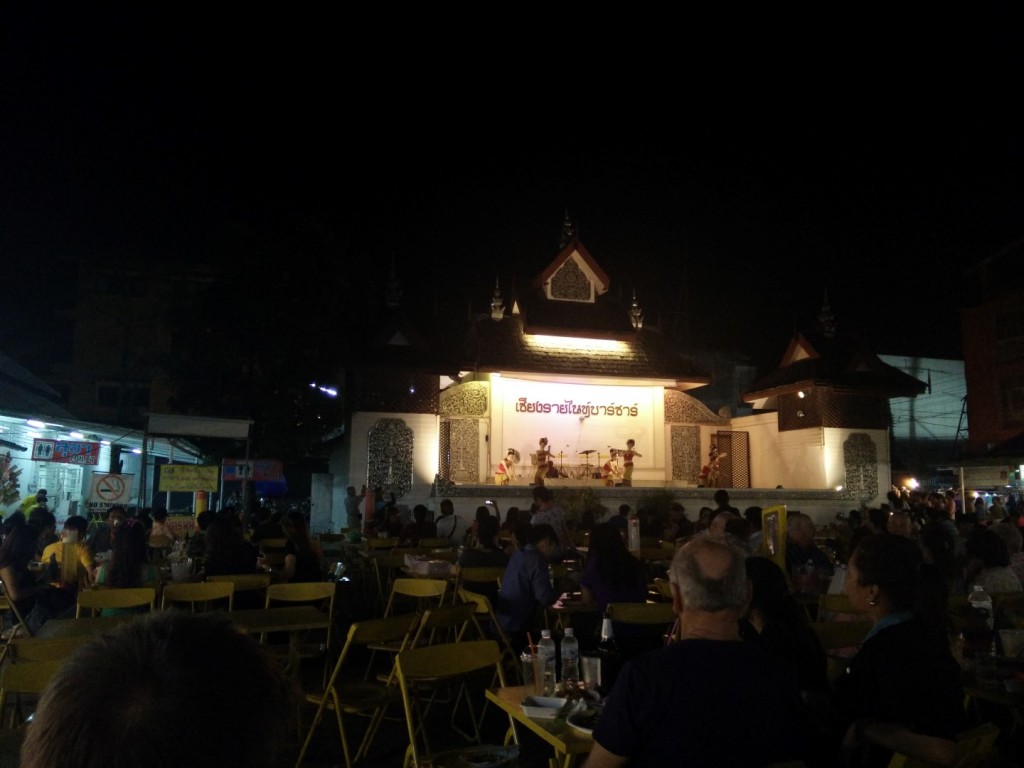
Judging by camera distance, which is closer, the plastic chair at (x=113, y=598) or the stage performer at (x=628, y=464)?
the plastic chair at (x=113, y=598)

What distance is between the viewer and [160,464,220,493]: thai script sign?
36.2 ft

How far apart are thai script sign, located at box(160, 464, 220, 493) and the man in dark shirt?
10185mm

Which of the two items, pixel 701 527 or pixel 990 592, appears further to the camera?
pixel 701 527

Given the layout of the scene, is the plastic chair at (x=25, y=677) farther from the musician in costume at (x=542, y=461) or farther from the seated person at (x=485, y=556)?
the musician in costume at (x=542, y=461)

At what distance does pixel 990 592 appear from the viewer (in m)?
5.62

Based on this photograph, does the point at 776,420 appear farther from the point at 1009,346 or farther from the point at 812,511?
the point at 1009,346

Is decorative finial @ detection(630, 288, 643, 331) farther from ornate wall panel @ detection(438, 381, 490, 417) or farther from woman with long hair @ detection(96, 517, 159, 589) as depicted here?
woman with long hair @ detection(96, 517, 159, 589)

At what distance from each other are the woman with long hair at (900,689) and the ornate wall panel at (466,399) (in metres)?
17.3

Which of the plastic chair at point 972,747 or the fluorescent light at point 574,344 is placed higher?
the fluorescent light at point 574,344

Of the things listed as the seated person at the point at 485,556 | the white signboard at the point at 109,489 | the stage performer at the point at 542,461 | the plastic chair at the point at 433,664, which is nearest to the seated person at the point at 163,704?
the plastic chair at the point at 433,664

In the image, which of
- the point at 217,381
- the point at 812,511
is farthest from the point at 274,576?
the point at 812,511

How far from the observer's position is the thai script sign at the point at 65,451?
11.5 meters

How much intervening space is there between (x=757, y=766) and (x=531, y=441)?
19.2m

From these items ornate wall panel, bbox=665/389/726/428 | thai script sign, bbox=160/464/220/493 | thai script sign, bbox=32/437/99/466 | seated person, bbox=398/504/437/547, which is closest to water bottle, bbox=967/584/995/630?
seated person, bbox=398/504/437/547
